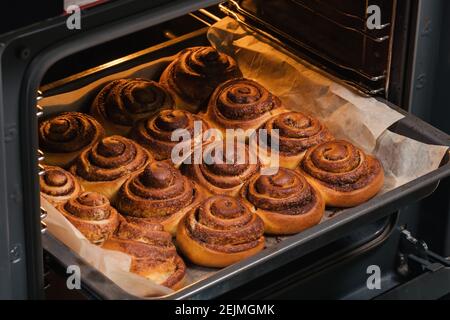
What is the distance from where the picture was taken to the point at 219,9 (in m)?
3.18

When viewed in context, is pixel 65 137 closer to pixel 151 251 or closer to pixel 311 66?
pixel 151 251

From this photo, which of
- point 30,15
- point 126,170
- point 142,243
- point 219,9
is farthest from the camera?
point 219,9

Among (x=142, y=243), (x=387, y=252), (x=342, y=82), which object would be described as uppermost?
(x=342, y=82)

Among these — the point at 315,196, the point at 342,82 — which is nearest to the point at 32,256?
the point at 315,196

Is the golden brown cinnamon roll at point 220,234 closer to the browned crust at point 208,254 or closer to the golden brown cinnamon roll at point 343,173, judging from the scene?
the browned crust at point 208,254

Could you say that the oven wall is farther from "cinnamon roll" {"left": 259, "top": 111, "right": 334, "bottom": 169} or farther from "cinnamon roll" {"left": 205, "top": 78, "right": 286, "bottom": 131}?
"cinnamon roll" {"left": 205, "top": 78, "right": 286, "bottom": 131}

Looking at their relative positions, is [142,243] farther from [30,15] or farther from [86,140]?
[30,15]

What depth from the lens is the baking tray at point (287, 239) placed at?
2.27 m

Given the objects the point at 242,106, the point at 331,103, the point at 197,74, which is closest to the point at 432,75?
the point at 331,103

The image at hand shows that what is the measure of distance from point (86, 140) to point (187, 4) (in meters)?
0.65

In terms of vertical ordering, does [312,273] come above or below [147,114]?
below

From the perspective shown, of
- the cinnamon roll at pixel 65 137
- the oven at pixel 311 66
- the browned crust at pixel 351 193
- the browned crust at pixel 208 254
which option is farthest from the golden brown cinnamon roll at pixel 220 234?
the cinnamon roll at pixel 65 137

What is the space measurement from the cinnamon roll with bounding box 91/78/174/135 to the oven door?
0.69 meters

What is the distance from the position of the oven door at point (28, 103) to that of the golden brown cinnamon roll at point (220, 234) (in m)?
0.37
